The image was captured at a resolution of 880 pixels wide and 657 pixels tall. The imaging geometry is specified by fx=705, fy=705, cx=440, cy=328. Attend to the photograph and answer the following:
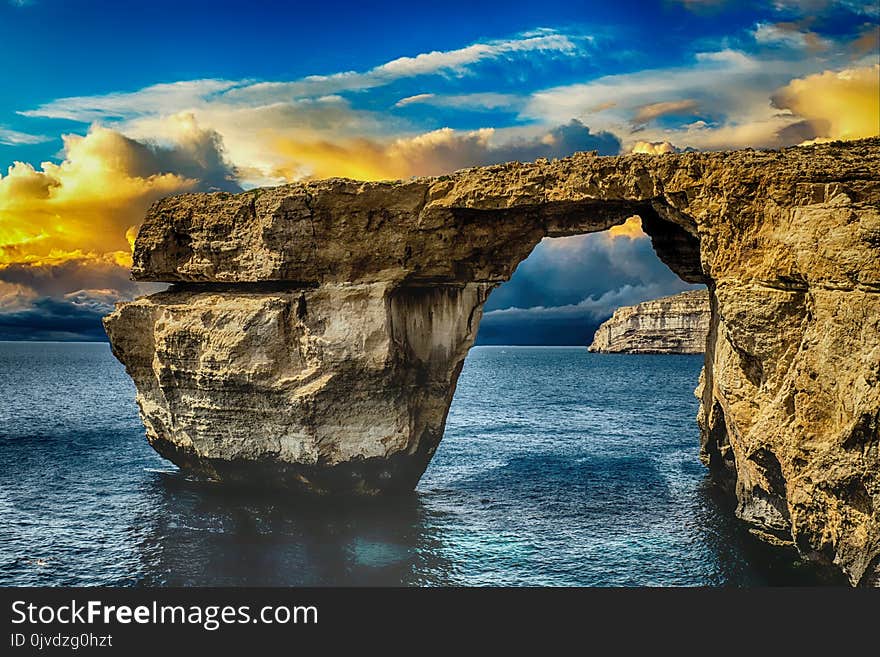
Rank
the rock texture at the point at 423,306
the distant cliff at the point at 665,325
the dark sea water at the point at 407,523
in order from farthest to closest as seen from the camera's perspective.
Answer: the distant cliff at the point at 665,325 → the dark sea water at the point at 407,523 → the rock texture at the point at 423,306

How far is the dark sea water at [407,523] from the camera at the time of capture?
66.8ft

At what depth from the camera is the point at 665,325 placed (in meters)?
134

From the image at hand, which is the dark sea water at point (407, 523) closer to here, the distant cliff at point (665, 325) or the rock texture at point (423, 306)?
the rock texture at point (423, 306)

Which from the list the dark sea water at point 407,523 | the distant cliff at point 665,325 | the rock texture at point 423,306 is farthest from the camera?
the distant cliff at point 665,325

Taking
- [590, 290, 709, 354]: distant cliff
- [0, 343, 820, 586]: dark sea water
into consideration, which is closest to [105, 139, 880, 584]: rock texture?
[0, 343, 820, 586]: dark sea water

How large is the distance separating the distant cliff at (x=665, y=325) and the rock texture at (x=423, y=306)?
330ft

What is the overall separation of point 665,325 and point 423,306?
379 ft

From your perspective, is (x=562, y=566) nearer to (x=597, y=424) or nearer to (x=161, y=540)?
(x=161, y=540)

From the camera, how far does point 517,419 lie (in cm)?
5078

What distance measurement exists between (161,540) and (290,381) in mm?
6585

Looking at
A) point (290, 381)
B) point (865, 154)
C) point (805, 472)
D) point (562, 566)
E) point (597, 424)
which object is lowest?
point (597, 424)

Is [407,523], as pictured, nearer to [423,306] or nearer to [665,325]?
[423,306]

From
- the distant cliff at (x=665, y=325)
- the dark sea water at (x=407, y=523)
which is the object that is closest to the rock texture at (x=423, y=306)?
the dark sea water at (x=407, y=523)

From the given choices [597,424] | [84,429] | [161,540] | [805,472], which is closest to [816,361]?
[805,472]
